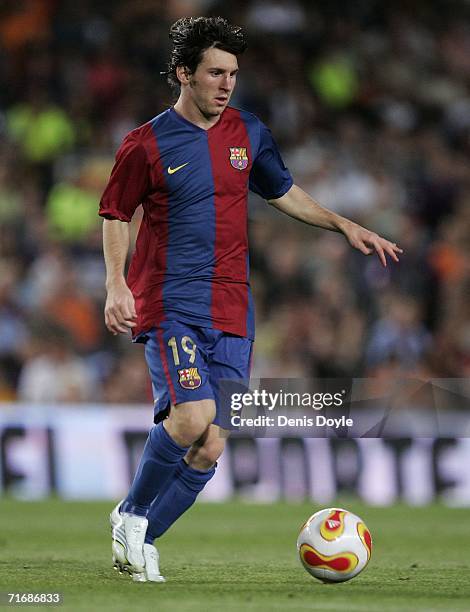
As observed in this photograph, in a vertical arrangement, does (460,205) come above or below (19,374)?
above

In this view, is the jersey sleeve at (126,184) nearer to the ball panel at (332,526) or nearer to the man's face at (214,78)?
the man's face at (214,78)

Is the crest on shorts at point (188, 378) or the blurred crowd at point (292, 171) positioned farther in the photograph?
the blurred crowd at point (292, 171)

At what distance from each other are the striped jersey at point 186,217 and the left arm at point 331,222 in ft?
1.07

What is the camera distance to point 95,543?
8.49 m

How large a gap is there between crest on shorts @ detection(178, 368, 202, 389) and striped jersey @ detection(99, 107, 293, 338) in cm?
24

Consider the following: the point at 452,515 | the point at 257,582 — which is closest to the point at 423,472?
the point at 452,515

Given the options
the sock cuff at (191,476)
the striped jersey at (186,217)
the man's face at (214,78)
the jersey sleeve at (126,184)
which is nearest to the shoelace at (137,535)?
the sock cuff at (191,476)

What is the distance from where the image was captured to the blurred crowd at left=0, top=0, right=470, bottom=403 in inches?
515

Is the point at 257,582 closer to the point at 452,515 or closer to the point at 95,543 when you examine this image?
the point at 95,543

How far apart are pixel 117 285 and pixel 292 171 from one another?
9.01 metres

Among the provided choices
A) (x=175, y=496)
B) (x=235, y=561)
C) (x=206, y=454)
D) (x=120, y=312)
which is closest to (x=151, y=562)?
(x=175, y=496)

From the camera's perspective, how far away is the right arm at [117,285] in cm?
589

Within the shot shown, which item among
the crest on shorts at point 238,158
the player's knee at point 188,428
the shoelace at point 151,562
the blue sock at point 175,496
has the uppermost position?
the crest on shorts at point 238,158

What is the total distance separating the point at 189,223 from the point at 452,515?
16.7ft
